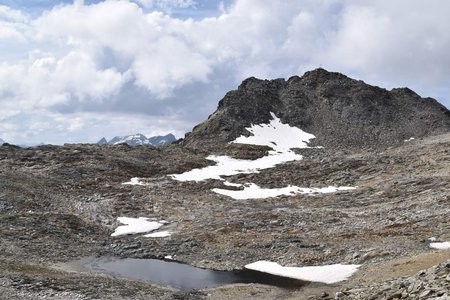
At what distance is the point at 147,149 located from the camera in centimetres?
8919

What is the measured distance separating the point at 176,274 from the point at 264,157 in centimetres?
5271

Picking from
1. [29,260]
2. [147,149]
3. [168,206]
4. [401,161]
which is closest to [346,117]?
[401,161]

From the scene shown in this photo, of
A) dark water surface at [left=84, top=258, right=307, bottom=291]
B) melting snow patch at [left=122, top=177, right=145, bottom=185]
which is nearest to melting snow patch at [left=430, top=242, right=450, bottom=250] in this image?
dark water surface at [left=84, top=258, right=307, bottom=291]

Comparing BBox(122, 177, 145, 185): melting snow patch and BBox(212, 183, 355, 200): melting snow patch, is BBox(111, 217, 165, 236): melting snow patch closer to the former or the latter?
BBox(122, 177, 145, 185): melting snow patch

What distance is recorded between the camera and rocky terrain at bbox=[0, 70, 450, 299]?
101ft

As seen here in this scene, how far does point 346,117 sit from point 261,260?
7891 centimetres

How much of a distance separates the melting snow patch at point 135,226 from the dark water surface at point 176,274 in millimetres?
8240

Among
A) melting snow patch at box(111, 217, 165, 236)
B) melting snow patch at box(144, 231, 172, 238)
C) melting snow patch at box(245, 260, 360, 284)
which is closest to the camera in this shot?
melting snow patch at box(245, 260, 360, 284)

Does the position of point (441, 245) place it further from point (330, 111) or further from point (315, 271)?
point (330, 111)

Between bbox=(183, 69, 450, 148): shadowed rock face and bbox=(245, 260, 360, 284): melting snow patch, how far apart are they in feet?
199

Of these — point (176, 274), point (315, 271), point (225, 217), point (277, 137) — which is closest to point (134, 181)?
point (225, 217)

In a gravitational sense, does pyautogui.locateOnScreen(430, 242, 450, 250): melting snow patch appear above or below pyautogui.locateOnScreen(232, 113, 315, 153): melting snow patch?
below

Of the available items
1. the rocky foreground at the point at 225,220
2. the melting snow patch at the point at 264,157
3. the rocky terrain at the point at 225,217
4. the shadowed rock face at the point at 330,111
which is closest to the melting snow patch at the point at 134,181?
the rocky terrain at the point at 225,217

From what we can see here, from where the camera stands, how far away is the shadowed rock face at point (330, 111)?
103500mm
